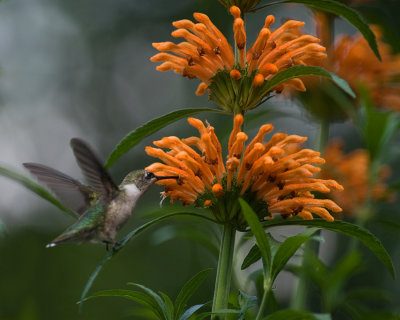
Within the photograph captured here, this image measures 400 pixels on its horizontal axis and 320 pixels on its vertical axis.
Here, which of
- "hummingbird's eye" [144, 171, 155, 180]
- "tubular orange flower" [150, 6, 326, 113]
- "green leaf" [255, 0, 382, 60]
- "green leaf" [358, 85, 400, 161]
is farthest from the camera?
"green leaf" [358, 85, 400, 161]

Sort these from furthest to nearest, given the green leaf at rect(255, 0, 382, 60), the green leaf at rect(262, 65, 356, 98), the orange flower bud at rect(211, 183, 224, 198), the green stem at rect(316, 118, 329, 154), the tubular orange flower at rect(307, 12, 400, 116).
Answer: the tubular orange flower at rect(307, 12, 400, 116)
the green stem at rect(316, 118, 329, 154)
the orange flower bud at rect(211, 183, 224, 198)
the green leaf at rect(255, 0, 382, 60)
the green leaf at rect(262, 65, 356, 98)

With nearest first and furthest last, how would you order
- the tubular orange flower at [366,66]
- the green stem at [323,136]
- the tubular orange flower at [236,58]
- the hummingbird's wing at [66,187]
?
the tubular orange flower at [236,58], the hummingbird's wing at [66,187], the green stem at [323,136], the tubular orange flower at [366,66]

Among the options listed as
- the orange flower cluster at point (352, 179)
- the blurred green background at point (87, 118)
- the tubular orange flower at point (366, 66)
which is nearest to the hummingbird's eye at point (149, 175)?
the orange flower cluster at point (352, 179)

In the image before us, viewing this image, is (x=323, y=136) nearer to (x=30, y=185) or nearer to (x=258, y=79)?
(x=258, y=79)

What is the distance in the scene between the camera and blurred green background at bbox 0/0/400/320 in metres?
6.20

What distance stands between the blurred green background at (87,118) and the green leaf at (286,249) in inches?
135

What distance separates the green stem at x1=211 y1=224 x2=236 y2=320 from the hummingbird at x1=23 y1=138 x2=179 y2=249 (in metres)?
0.39

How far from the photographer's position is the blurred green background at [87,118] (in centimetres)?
620

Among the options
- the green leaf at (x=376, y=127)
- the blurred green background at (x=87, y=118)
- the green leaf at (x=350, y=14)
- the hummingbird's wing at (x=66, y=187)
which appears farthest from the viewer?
the blurred green background at (x=87, y=118)

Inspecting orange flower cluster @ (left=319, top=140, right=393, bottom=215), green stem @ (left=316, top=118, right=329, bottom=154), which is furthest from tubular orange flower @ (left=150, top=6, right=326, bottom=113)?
orange flower cluster @ (left=319, top=140, right=393, bottom=215)

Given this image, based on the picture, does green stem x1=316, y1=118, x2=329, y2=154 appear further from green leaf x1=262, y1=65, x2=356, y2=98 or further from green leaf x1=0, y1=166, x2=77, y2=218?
green leaf x1=0, y1=166, x2=77, y2=218

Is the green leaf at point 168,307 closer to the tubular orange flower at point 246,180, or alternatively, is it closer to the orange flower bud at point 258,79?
the tubular orange flower at point 246,180

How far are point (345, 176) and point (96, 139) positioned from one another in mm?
5592

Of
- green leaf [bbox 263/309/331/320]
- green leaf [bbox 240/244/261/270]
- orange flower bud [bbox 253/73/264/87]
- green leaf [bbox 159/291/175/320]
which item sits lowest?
green leaf [bbox 159/291/175/320]
